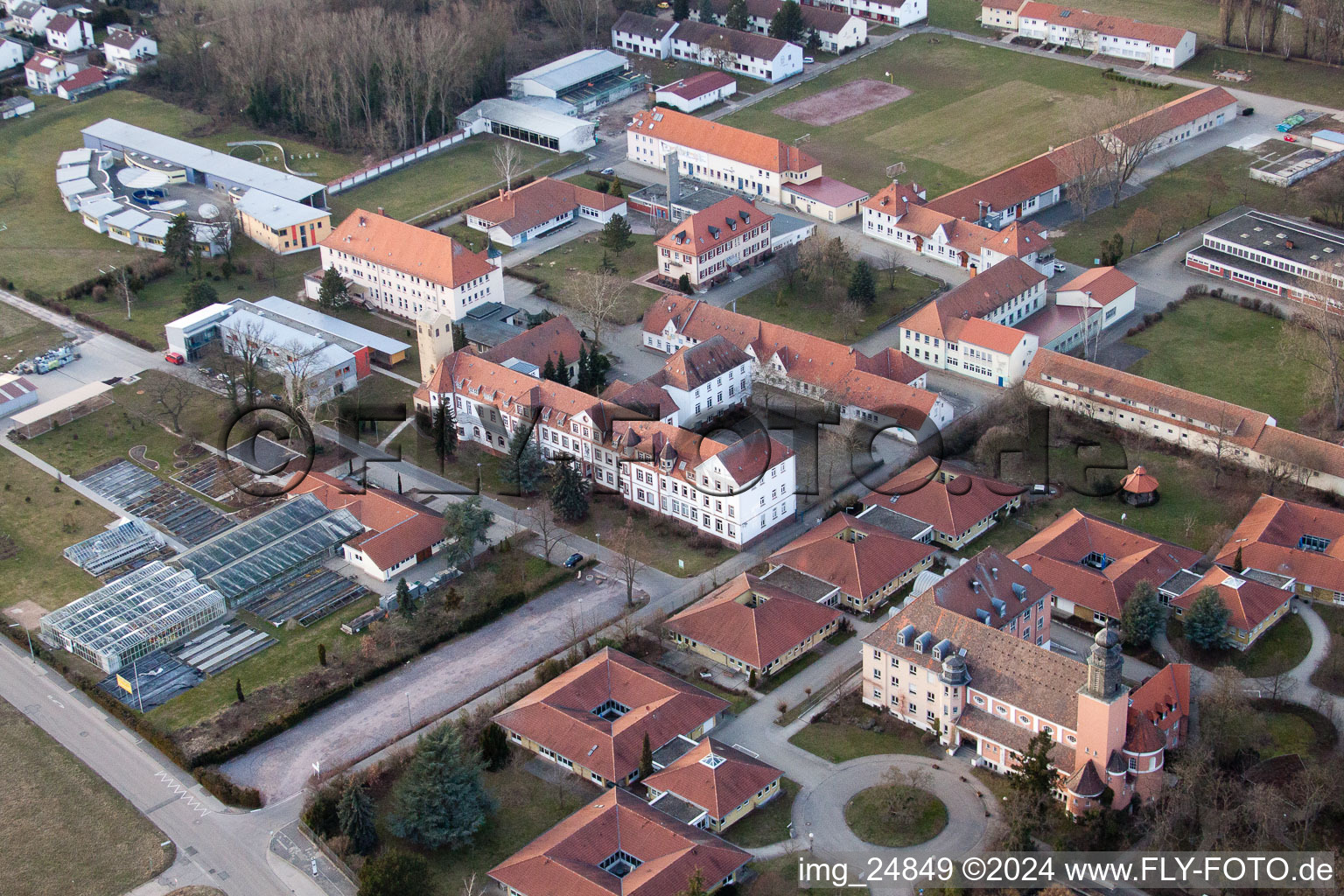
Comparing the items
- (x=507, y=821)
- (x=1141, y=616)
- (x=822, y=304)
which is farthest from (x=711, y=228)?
(x=507, y=821)

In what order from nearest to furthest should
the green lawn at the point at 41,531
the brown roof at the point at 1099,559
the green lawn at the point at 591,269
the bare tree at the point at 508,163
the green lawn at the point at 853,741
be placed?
the green lawn at the point at 853,741
the brown roof at the point at 1099,559
the green lawn at the point at 41,531
the green lawn at the point at 591,269
the bare tree at the point at 508,163

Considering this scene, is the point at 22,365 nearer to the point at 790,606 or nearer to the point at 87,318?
the point at 87,318

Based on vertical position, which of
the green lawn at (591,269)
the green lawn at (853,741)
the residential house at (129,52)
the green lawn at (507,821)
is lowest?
the green lawn at (853,741)

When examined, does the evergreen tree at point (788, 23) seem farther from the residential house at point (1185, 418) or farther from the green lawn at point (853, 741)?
the green lawn at point (853, 741)

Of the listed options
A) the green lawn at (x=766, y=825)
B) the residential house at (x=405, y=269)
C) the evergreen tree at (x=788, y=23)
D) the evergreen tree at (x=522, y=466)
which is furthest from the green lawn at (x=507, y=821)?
the evergreen tree at (x=788, y=23)

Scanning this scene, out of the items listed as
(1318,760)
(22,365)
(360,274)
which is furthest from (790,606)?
(22,365)

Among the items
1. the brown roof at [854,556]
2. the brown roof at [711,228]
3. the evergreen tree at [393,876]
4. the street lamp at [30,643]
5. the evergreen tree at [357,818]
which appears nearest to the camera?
the evergreen tree at [393,876]
